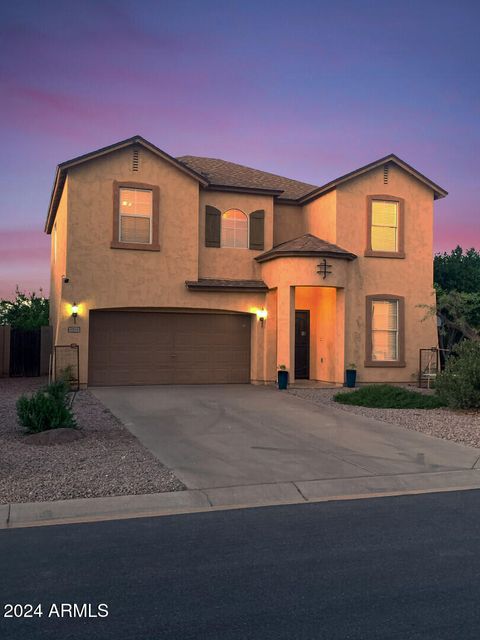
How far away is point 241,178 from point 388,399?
10402 millimetres

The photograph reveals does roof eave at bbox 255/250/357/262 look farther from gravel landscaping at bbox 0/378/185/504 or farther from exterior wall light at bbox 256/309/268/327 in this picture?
gravel landscaping at bbox 0/378/185/504

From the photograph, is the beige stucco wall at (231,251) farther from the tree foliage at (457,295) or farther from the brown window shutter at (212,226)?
the tree foliage at (457,295)

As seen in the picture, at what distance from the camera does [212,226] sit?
69.8 feet

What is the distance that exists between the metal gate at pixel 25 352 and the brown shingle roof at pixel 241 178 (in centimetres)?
864

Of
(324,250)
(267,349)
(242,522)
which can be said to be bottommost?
(242,522)

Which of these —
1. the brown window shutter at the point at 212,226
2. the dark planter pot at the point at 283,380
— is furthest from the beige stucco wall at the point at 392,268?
the brown window shutter at the point at 212,226

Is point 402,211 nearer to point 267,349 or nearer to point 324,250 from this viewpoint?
point 324,250

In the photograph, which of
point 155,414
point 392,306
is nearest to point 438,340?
point 392,306

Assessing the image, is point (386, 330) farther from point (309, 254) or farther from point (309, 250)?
point (309, 250)

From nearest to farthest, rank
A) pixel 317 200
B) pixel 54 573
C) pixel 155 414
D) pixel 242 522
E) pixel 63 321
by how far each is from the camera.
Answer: pixel 54 573, pixel 242 522, pixel 155 414, pixel 63 321, pixel 317 200

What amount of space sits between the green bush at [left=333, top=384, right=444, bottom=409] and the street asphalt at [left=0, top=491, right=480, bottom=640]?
8.87 m

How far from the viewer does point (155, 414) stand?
1424 centimetres

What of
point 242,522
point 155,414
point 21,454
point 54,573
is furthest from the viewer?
point 155,414

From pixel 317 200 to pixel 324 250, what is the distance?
3.39 meters
